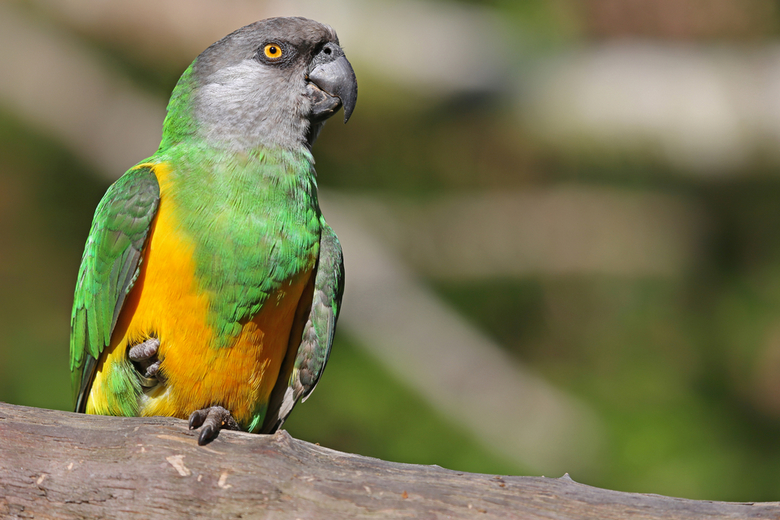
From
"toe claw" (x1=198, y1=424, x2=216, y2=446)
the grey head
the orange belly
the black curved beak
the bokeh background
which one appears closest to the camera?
"toe claw" (x1=198, y1=424, x2=216, y2=446)

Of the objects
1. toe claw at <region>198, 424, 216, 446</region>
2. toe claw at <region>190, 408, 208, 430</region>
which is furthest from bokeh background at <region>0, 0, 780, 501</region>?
toe claw at <region>198, 424, 216, 446</region>

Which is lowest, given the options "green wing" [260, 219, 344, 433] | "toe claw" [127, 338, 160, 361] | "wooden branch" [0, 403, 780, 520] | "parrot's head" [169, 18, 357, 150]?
"wooden branch" [0, 403, 780, 520]

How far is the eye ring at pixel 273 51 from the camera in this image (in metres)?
3.21

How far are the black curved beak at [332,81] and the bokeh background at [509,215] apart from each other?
3.29 metres

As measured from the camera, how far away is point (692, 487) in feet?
24.5

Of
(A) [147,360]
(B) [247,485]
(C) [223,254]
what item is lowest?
(B) [247,485]

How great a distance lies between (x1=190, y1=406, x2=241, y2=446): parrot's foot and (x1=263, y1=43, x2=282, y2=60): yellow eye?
5.30ft

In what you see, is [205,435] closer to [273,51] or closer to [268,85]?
[268,85]

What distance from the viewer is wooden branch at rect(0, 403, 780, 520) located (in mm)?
2289

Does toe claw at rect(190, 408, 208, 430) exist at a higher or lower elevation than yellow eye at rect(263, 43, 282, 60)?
lower

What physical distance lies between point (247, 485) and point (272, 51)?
1.96 meters

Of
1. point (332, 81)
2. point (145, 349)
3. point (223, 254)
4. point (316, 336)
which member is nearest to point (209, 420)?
point (145, 349)

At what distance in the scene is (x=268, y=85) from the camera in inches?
125

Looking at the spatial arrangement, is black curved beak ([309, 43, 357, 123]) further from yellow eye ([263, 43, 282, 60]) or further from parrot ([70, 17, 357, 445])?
yellow eye ([263, 43, 282, 60])
